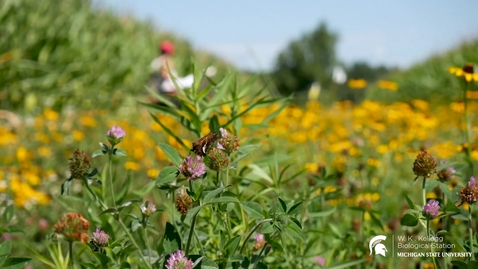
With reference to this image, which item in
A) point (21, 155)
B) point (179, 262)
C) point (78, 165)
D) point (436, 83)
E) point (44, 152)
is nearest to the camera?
point (179, 262)

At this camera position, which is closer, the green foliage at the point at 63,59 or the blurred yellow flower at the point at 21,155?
the blurred yellow flower at the point at 21,155

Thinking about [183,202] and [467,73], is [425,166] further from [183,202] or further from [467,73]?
[467,73]

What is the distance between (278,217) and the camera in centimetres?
90

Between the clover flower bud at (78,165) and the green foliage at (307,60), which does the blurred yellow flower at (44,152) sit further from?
the green foliage at (307,60)

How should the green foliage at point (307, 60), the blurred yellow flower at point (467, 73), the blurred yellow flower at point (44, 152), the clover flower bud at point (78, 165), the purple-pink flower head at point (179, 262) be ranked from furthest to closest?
1. the green foliage at point (307, 60)
2. the blurred yellow flower at point (44, 152)
3. the blurred yellow flower at point (467, 73)
4. the clover flower bud at point (78, 165)
5. the purple-pink flower head at point (179, 262)

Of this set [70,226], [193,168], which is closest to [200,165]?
[193,168]

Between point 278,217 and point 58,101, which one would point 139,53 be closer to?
point 58,101

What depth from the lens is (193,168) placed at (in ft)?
2.87

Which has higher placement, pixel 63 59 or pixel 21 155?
pixel 63 59

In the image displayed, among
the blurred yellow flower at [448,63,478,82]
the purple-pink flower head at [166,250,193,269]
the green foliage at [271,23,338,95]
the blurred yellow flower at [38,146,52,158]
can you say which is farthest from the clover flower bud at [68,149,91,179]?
the green foliage at [271,23,338,95]

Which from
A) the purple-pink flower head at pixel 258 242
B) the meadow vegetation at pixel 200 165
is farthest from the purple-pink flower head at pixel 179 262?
the purple-pink flower head at pixel 258 242

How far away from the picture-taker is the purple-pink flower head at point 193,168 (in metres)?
0.87

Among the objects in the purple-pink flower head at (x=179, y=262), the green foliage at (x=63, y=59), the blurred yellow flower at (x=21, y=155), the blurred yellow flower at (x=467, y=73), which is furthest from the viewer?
the green foliage at (x=63, y=59)

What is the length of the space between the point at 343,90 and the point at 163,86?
18358 mm
